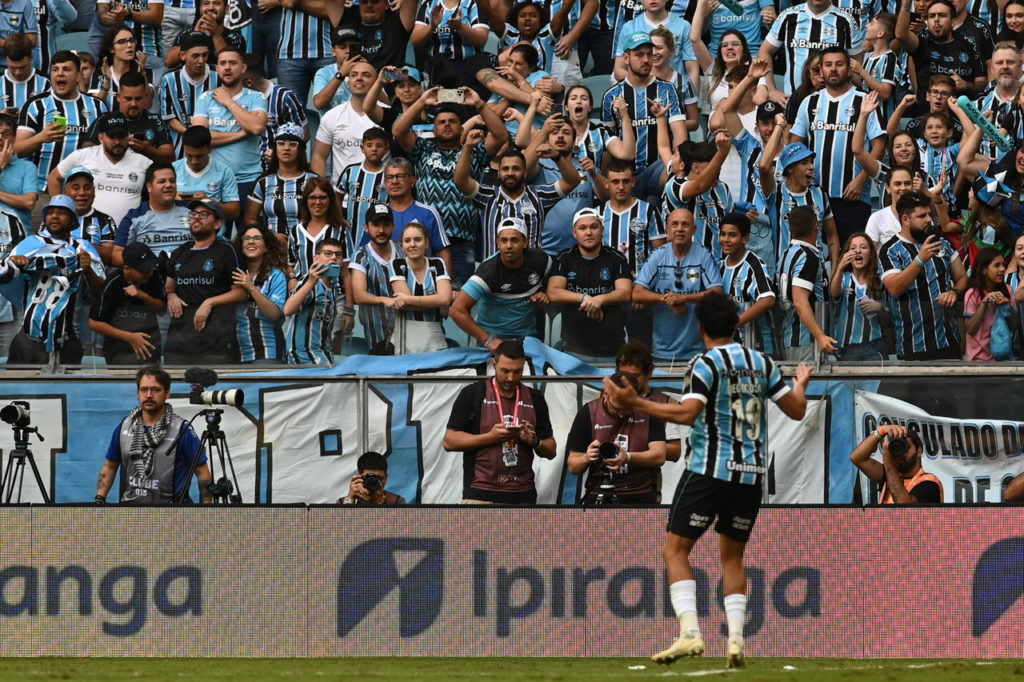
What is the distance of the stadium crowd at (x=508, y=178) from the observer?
12852 mm

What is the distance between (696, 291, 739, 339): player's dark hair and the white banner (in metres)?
3.72

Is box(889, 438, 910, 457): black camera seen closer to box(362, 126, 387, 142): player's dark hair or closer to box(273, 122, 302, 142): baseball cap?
box(362, 126, 387, 142): player's dark hair

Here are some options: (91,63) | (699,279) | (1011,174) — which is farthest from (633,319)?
(91,63)

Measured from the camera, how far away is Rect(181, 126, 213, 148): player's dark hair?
50.8ft

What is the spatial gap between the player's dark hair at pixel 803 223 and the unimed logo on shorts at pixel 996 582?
410cm

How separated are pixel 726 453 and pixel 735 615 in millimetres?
880

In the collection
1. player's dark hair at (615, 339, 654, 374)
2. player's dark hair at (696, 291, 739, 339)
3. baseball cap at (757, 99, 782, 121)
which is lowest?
player's dark hair at (615, 339, 654, 374)

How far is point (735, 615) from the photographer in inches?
344

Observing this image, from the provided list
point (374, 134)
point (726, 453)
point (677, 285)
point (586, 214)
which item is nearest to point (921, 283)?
point (677, 285)

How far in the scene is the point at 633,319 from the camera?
12.7m

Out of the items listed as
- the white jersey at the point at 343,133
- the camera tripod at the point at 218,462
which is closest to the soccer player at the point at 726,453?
the camera tripod at the point at 218,462

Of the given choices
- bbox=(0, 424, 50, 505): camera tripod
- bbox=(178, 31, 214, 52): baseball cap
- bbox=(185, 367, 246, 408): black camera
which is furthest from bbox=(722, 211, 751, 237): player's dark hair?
bbox=(178, 31, 214, 52): baseball cap

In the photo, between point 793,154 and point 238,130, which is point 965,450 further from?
point 238,130

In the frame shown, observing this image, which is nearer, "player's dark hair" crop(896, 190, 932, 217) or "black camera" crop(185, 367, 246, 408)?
"black camera" crop(185, 367, 246, 408)
